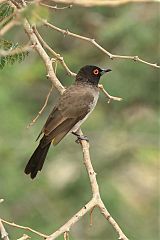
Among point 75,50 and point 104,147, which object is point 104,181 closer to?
point 104,147

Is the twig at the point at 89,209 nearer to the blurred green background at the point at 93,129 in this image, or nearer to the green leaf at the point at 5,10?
the green leaf at the point at 5,10

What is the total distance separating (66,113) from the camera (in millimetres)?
5414

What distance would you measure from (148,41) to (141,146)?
159 cm

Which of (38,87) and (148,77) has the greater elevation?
(38,87)

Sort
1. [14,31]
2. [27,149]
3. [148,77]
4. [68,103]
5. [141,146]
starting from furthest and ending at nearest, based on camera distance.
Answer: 1. [14,31]
2. [148,77]
3. [141,146]
4. [27,149]
5. [68,103]

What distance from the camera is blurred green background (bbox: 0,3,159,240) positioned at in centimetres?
926

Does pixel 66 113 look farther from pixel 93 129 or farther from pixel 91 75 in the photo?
pixel 93 129

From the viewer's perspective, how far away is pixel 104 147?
10953mm

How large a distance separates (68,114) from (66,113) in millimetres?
18

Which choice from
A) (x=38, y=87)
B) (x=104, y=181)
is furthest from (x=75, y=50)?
(x=104, y=181)

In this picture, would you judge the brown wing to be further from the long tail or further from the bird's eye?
the bird's eye

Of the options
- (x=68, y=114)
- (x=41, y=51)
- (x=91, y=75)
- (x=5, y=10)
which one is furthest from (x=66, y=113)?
(x=5, y=10)

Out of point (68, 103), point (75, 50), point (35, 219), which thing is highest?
point (75, 50)

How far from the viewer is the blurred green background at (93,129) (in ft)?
30.4
